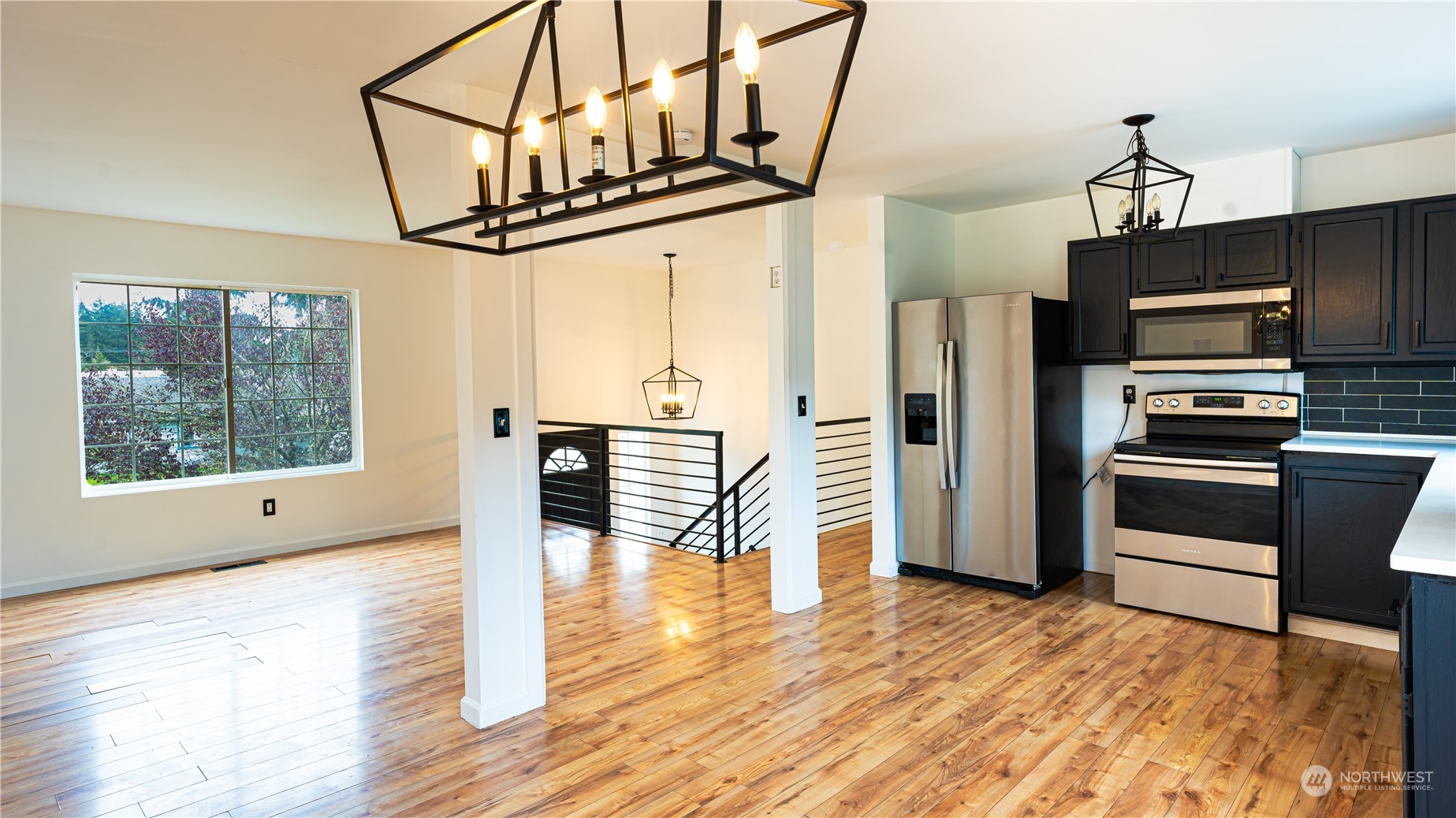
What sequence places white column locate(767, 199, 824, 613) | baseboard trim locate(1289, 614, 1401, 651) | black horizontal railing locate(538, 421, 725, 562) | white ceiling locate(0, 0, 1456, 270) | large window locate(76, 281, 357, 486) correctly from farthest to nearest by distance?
black horizontal railing locate(538, 421, 725, 562), large window locate(76, 281, 357, 486), white column locate(767, 199, 824, 613), baseboard trim locate(1289, 614, 1401, 651), white ceiling locate(0, 0, 1456, 270)

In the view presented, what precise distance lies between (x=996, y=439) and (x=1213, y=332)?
1219 mm

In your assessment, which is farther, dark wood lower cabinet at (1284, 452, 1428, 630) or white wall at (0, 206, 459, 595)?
white wall at (0, 206, 459, 595)

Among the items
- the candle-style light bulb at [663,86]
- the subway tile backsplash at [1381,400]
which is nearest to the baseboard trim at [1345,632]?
the subway tile backsplash at [1381,400]

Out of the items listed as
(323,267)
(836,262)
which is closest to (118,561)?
(323,267)

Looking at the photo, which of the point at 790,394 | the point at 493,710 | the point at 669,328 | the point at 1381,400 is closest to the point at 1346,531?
the point at 1381,400

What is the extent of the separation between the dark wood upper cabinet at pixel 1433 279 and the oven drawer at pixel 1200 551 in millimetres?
1133

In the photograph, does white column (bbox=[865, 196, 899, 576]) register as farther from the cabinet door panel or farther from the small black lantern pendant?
the small black lantern pendant

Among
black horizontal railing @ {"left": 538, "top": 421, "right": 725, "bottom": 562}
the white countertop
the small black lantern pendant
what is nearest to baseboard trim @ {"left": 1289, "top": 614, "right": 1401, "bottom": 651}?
the white countertop

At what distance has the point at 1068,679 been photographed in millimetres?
3229

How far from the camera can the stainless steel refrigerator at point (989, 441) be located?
4.37 m

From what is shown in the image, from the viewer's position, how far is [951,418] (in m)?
4.57

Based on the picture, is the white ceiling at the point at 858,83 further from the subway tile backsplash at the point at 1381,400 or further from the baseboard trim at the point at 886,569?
the baseboard trim at the point at 886,569

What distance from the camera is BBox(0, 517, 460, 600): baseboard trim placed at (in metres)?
4.86

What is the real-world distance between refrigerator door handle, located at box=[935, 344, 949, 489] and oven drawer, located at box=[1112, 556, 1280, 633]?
3.47 ft
